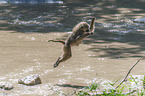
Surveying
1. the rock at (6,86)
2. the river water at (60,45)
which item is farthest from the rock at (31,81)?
the rock at (6,86)

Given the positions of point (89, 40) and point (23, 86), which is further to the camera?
point (89, 40)

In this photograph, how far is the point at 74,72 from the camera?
6.23 m

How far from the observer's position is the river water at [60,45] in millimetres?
5840

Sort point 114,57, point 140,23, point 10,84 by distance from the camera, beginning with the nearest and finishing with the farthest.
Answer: point 10,84, point 114,57, point 140,23

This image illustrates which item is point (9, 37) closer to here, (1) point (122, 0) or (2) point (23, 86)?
(2) point (23, 86)

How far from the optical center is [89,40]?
10.4 m

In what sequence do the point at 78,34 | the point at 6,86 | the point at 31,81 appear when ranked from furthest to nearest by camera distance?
1. the point at 31,81
2. the point at 6,86
3. the point at 78,34

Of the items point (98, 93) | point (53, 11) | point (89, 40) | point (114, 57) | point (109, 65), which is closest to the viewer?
point (98, 93)

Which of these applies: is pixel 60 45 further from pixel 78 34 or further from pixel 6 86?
pixel 78 34

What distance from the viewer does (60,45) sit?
941 centimetres

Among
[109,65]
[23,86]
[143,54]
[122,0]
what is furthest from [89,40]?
[122,0]

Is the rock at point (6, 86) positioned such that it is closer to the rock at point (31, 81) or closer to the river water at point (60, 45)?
the river water at point (60, 45)

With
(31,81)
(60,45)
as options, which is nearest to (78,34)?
(31,81)

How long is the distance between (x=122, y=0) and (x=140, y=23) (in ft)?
18.8
